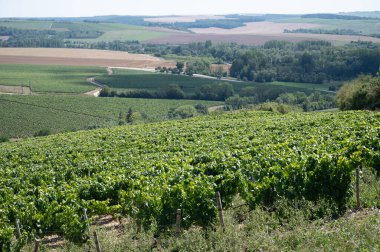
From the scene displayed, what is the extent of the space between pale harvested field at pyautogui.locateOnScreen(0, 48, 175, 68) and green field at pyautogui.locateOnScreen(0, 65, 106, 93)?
7.06 m

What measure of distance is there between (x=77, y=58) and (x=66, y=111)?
68.4m

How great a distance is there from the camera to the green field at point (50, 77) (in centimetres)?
9800

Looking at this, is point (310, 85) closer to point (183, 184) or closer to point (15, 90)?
point (15, 90)

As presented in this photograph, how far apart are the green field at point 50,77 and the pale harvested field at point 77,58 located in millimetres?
7058

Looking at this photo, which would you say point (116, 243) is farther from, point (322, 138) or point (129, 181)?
point (322, 138)

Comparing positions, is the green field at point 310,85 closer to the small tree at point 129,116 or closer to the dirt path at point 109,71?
the small tree at point 129,116

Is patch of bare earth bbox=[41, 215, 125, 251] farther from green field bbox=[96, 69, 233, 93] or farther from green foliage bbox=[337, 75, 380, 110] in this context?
green field bbox=[96, 69, 233, 93]

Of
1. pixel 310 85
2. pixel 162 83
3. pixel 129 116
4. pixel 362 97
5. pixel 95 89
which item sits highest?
pixel 362 97

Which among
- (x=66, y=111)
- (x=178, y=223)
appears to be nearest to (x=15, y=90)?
(x=66, y=111)

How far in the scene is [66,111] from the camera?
78125 millimetres

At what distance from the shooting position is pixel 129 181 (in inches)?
600

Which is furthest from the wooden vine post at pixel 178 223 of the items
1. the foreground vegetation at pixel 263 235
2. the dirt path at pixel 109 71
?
the dirt path at pixel 109 71

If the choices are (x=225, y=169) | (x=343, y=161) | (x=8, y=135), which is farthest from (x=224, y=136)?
(x=8, y=135)

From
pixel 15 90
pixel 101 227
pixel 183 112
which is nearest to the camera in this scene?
pixel 101 227
